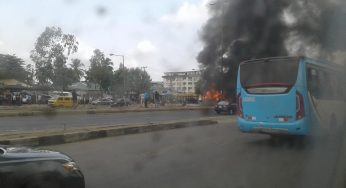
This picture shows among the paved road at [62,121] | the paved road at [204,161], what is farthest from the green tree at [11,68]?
the paved road at [204,161]

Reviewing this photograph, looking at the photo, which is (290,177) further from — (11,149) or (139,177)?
(11,149)

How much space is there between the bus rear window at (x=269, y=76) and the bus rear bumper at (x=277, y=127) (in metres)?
0.74

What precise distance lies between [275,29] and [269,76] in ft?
22.5

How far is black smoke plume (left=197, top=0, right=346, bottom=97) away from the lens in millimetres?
11805

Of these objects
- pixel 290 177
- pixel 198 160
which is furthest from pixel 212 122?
pixel 290 177

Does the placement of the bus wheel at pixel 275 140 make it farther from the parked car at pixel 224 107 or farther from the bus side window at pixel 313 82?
the parked car at pixel 224 107

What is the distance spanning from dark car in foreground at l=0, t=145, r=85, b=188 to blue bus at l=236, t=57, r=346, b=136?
6034 millimetres

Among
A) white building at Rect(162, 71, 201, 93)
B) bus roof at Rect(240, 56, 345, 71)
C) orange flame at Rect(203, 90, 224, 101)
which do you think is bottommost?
orange flame at Rect(203, 90, 224, 101)

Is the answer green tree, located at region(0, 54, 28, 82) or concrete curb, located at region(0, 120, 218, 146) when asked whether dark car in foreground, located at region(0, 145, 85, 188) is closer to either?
concrete curb, located at region(0, 120, 218, 146)

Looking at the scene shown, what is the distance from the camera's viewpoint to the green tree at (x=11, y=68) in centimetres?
4812

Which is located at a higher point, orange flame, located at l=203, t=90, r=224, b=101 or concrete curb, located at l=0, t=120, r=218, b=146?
orange flame, located at l=203, t=90, r=224, b=101

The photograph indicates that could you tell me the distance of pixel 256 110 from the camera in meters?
10.1

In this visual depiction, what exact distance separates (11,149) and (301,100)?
6629mm

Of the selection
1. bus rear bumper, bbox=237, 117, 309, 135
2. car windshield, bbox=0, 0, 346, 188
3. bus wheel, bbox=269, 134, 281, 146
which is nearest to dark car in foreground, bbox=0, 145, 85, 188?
car windshield, bbox=0, 0, 346, 188
